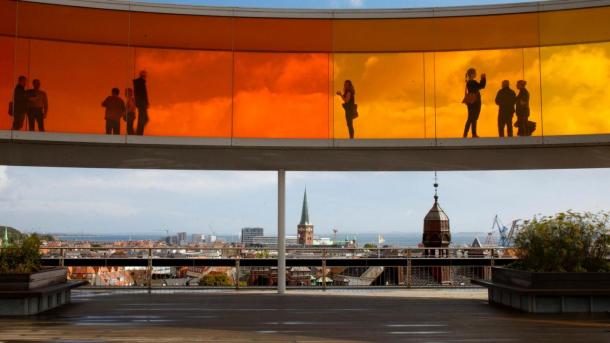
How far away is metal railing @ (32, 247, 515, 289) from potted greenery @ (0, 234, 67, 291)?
2.94 m

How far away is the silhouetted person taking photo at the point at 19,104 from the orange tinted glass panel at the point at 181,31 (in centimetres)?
238

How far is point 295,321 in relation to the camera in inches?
367

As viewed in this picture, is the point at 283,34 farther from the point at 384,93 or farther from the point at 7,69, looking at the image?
the point at 7,69

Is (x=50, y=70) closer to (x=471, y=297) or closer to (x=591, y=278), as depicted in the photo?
(x=471, y=297)

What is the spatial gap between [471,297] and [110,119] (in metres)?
8.22

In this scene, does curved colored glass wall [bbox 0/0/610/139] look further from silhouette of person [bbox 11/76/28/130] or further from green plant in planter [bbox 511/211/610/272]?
green plant in planter [bbox 511/211/610/272]

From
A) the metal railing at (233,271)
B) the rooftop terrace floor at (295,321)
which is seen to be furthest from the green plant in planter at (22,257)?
the metal railing at (233,271)

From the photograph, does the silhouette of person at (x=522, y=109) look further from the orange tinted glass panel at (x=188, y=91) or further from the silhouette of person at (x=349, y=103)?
the orange tinted glass panel at (x=188, y=91)

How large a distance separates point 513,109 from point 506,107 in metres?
0.15

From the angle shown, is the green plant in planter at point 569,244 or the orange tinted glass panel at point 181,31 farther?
the orange tinted glass panel at point 181,31

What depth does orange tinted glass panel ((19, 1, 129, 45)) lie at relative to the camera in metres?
12.8

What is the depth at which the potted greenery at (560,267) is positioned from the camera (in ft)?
33.2

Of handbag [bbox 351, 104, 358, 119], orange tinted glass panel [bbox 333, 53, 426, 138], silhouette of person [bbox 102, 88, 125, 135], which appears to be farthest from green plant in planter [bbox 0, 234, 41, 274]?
handbag [bbox 351, 104, 358, 119]

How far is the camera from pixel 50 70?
1310cm
